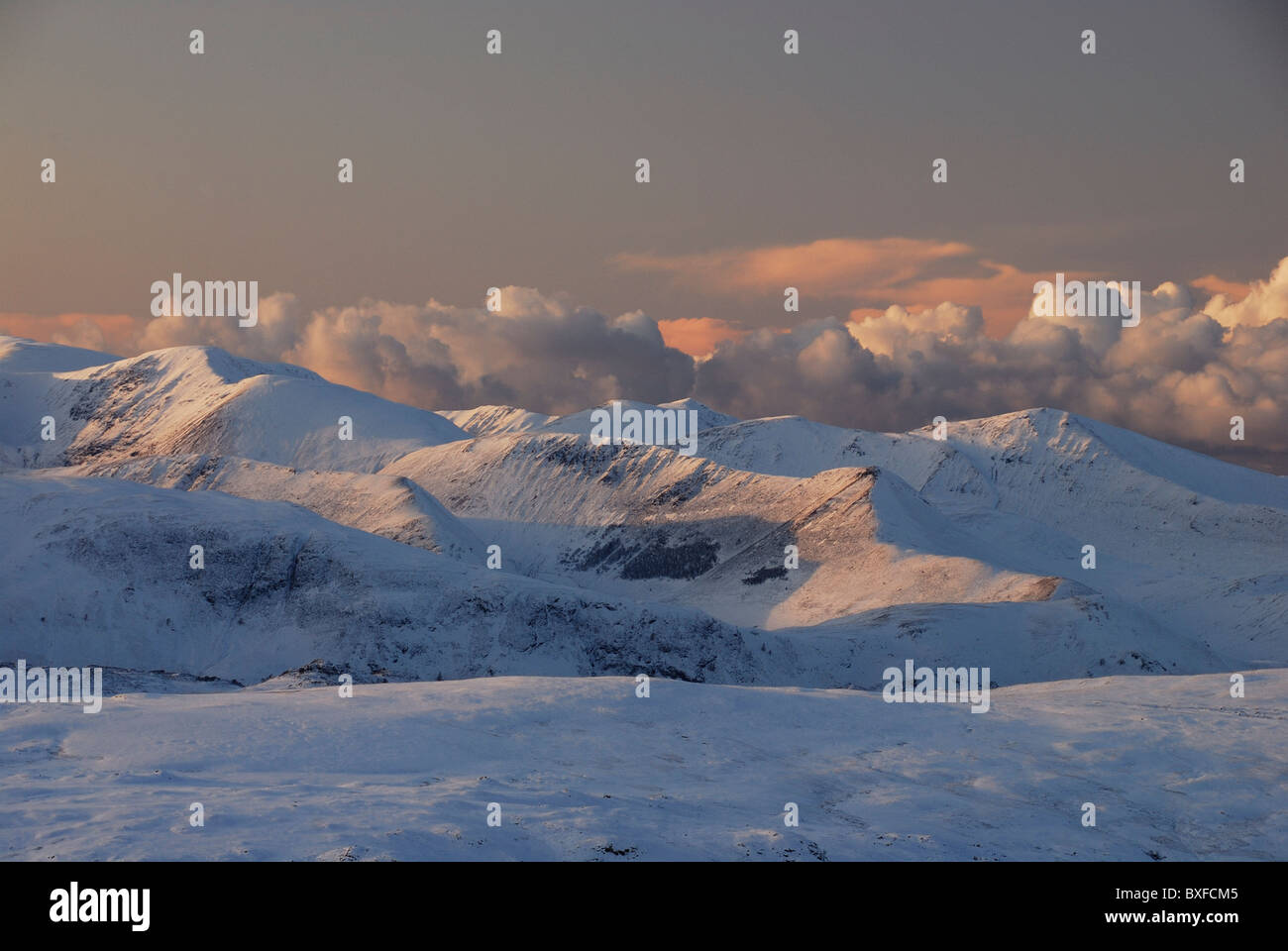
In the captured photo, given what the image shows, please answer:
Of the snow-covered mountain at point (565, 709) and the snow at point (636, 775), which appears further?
the snow-covered mountain at point (565, 709)

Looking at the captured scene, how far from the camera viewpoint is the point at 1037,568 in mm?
189125

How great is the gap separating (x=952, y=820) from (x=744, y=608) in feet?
379

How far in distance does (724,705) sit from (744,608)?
102837mm

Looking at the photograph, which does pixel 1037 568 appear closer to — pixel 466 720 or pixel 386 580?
pixel 386 580

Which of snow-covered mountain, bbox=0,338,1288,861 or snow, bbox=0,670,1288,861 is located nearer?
snow, bbox=0,670,1288,861

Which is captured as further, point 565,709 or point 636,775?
point 565,709

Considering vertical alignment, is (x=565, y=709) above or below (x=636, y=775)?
above
